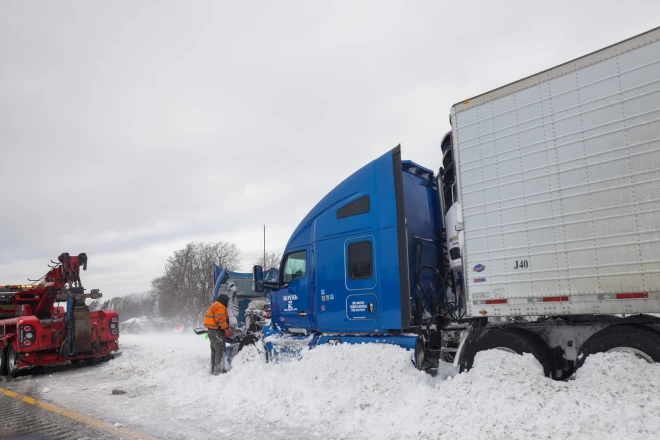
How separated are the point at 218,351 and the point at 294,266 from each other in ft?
7.97

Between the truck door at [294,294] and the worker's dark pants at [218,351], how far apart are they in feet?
4.02

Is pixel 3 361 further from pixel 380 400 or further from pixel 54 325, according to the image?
pixel 380 400

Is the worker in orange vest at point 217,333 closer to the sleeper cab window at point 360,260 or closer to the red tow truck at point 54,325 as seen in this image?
the sleeper cab window at point 360,260

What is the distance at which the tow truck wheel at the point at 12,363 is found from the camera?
11172mm

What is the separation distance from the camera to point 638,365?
15.2ft

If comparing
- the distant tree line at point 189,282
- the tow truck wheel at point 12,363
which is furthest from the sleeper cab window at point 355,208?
the distant tree line at point 189,282

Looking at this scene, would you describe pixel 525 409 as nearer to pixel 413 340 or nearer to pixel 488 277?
pixel 488 277

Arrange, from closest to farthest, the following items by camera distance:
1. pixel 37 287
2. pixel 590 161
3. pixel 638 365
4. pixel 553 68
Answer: pixel 638 365, pixel 590 161, pixel 553 68, pixel 37 287

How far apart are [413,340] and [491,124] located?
333cm

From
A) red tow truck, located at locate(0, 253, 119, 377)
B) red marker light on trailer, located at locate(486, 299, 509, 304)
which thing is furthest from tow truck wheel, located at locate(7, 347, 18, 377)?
red marker light on trailer, located at locate(486, 299, 509, 304)

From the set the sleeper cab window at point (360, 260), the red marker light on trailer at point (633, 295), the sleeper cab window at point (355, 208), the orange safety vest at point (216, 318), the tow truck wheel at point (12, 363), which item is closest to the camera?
the red marker light on trailer at point (633, 295)

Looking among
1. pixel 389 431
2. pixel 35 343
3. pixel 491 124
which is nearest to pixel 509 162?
pixel 491 124

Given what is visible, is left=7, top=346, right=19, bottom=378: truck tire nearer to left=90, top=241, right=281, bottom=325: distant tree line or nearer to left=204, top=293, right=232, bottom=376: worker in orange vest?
left=204, top=293, right=232, bottom=376: worker in orange vest

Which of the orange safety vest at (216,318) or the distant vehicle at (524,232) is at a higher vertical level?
the distant vehicle at (524,232)
